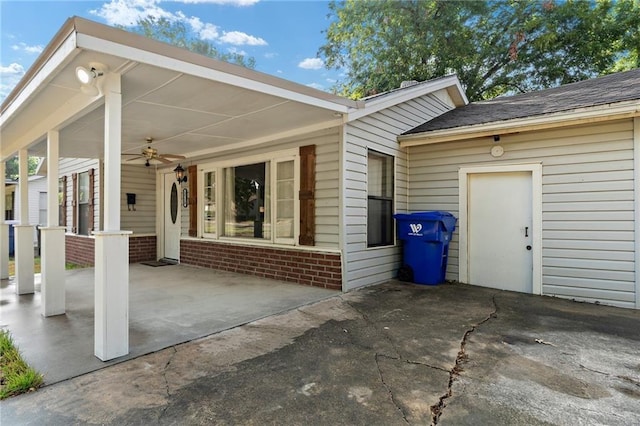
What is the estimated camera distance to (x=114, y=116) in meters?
2.69

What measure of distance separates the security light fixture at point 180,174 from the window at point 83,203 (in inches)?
120

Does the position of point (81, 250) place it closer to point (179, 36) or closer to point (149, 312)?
point (149, 312)

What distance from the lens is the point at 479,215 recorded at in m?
5.64

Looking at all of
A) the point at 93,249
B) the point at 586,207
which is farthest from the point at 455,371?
the point at 93,249

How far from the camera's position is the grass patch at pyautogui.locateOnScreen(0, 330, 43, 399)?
221 cm

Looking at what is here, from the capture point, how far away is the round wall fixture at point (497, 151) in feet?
17.6

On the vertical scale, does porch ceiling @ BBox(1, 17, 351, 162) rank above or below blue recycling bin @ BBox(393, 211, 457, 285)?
above

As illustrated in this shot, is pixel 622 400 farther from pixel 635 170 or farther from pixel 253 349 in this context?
pixel 635 170

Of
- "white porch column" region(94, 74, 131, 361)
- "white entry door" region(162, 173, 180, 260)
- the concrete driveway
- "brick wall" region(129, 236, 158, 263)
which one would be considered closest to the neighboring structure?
"white porch column" region(94, 74, 131, 361)

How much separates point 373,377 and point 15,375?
2.54 meters

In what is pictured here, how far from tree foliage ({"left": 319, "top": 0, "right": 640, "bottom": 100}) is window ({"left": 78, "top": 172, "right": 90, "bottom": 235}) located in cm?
1021

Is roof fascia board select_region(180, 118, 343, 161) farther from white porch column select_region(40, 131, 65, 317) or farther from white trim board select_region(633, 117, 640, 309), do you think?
white trim board select_region(633, 117, 640, 309)

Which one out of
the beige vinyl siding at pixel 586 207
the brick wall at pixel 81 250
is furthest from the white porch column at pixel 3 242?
the beige vinyl siding at pixel 586 207

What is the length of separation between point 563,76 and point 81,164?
631 inches
